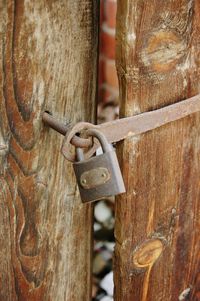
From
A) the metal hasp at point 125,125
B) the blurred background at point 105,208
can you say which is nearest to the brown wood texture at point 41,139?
the metal hasp at point 125,125

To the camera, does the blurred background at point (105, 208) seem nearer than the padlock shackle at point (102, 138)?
No

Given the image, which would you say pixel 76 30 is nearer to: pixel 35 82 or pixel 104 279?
pixel 35 82

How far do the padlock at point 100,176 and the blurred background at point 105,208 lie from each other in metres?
0.85

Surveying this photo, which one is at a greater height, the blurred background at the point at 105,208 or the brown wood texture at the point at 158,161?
the brown wood texture at the point at 158,161

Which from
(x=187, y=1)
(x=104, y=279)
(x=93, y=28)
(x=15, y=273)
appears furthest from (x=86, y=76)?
(x=104, y=279)

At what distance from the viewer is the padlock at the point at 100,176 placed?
0.71 m

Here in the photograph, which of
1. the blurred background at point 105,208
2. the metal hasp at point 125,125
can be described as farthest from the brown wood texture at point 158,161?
the blurred background at point 105,208

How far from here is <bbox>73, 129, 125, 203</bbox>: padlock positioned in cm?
71

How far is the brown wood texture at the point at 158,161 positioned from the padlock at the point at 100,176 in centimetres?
10

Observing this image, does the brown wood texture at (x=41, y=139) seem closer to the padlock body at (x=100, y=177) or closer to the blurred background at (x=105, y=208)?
the padlock body at (x=100, y=177)

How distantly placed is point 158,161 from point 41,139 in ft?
0.61

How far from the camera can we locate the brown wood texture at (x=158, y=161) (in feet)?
2.54

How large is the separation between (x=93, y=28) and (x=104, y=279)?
943 millimetres

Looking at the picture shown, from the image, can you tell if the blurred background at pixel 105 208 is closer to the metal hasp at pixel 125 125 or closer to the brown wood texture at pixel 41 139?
the brown wood texture at pixel 41 139
